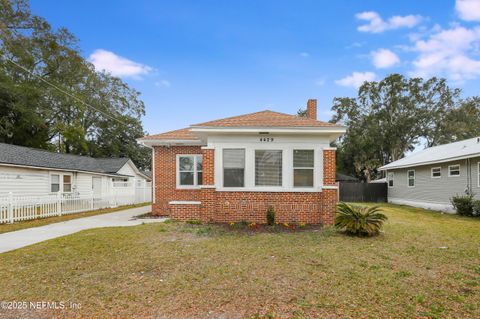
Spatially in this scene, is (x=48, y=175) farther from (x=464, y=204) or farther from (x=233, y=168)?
(x=464, y=204)

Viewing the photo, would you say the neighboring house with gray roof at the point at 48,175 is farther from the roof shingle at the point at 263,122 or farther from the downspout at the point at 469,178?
the downspout at the point at 469,178

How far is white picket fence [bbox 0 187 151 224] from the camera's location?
10578mm

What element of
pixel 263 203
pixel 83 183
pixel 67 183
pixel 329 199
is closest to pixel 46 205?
pixel 67 183

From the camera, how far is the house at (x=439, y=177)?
13.3 meters

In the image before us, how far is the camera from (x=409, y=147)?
109 ft

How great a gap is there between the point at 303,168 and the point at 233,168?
2482 millimetres

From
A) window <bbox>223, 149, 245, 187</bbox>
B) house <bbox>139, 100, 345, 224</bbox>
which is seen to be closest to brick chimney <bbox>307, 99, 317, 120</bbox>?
house <bbox>139, 100, 345, 224</bbox>

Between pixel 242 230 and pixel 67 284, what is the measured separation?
4891mm

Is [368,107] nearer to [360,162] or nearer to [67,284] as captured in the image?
[360,162]

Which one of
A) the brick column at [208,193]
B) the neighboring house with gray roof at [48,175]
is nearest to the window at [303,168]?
the brick column at [208,193]

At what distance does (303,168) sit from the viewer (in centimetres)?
927

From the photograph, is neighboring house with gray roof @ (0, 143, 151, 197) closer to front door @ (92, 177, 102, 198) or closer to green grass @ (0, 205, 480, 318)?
front door @ (92, 177, 102, 198)

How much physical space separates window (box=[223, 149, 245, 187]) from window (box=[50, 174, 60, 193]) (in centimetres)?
1277

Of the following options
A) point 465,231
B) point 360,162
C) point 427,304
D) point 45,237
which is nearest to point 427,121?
point 360,162
